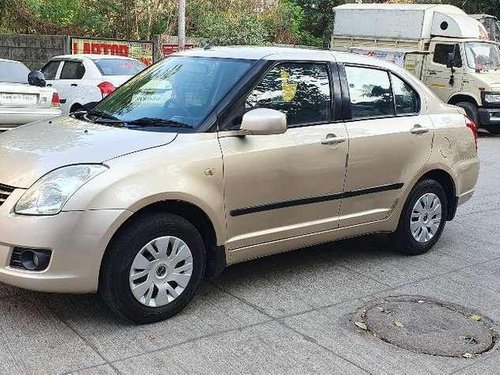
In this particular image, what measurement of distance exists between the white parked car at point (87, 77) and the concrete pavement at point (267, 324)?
23.7ft

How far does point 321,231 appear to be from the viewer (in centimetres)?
488

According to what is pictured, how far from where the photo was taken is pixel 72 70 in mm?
12305

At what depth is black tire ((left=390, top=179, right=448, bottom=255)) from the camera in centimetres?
549

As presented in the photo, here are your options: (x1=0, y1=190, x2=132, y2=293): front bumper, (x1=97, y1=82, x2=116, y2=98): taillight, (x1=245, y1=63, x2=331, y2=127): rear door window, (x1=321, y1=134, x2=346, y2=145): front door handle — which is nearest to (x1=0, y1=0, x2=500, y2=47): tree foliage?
(x1=97, y1=82, x2=116, y2=98): taillight

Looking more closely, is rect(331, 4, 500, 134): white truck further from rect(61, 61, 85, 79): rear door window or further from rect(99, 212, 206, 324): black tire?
rect(99, 212, 206, 324): black tire

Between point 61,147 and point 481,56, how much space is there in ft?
45.9

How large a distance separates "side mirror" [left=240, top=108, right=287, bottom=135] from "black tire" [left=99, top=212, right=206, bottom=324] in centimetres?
73

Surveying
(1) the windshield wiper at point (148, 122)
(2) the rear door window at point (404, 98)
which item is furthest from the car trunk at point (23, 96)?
(2) the rear door window at point (404, 98)

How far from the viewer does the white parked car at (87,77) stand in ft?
38.4

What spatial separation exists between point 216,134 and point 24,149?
120 cm

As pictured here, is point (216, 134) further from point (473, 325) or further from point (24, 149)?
point (473, 325)

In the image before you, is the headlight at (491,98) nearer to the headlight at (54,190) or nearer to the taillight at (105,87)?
the taillight at (105,87)

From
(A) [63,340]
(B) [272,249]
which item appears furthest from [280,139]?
(A) [63,340]

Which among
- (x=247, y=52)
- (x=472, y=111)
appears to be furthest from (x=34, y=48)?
(x=247, y=52)
